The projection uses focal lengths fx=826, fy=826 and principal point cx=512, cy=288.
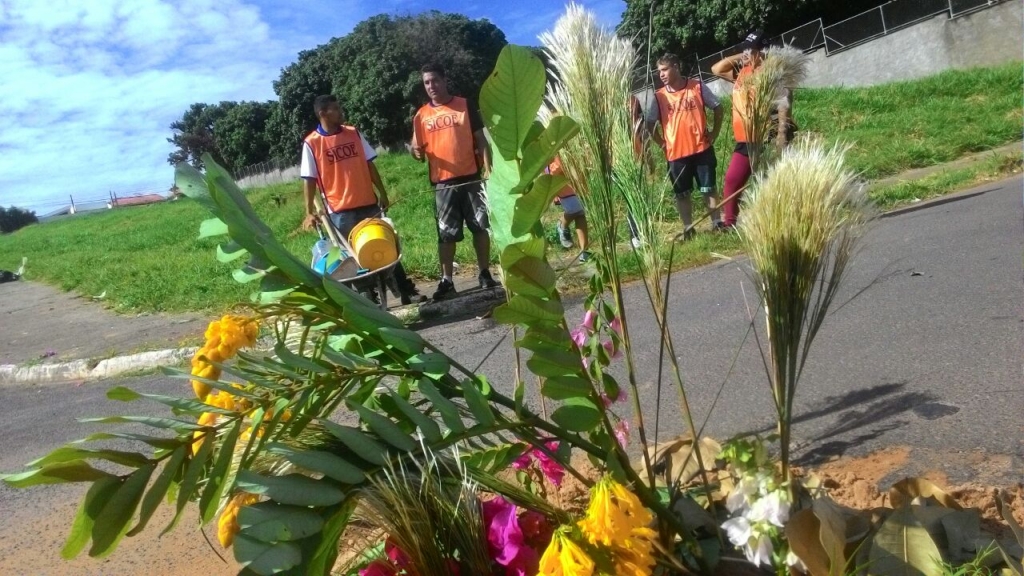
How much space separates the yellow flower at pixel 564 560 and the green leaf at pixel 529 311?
14.4 inches

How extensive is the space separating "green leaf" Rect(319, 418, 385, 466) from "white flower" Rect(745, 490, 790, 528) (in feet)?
2.40

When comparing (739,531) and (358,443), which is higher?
(358,443)

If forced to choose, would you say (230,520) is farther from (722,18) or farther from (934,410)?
(722,18)

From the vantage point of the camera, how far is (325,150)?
6520 mm

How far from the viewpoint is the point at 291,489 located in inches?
48.8

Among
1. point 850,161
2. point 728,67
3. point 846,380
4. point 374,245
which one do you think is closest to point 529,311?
point 846,380

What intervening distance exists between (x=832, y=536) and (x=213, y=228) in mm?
1249

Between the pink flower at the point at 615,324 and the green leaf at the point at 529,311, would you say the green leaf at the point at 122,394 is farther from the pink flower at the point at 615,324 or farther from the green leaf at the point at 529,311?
the pink flower at the point at 615,324

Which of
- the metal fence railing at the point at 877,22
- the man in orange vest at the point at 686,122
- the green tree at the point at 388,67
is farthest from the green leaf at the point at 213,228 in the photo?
the green tree at the point at 388,67

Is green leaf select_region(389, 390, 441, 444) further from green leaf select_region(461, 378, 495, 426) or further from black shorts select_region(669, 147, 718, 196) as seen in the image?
black shorts select_region(669, 147, 718, 196)

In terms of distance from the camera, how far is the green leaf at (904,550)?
1.53 metres

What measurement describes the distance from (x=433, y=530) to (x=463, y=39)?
134ft

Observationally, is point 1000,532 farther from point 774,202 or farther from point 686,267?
point 686,267

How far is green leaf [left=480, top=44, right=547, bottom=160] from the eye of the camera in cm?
135
